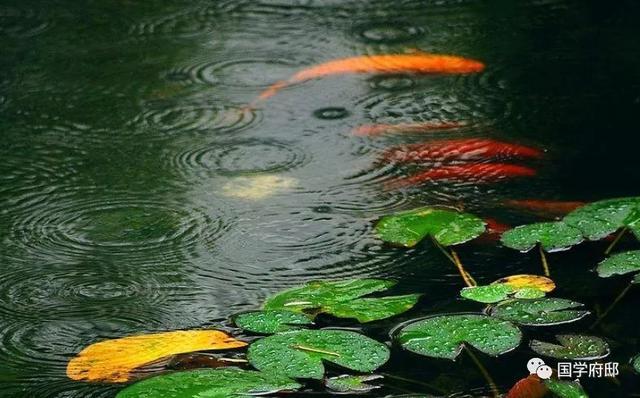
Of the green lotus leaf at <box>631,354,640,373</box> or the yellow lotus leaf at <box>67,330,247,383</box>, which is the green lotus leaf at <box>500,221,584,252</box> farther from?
the yellow lotus leaf at <box>67,330,247,383</box>

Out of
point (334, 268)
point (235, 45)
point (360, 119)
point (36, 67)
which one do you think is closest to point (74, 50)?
point (36, 67)

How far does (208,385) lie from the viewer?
1.49 meters

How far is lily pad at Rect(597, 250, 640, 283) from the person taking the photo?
1791 millimetres

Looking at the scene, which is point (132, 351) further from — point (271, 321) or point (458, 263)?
point (458, 263)

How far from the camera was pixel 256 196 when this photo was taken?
2.20 metres

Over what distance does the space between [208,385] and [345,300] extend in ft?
1.04

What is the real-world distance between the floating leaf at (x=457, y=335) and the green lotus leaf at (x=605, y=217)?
1.13 ft

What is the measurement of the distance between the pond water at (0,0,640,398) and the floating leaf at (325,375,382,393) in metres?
0.02

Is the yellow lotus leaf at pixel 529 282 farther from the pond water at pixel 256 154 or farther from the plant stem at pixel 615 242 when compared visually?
the plant stem at pixel 615 242

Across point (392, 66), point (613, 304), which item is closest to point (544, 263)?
point (613, 304)

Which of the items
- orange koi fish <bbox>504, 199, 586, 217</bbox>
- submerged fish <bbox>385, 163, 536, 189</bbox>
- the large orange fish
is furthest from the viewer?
the large orange fish

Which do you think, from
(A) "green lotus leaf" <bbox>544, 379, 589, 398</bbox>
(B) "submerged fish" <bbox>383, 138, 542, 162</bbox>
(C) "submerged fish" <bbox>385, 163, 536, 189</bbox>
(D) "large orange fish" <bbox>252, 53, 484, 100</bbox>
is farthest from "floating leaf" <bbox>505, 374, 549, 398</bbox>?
(D) "large orange fish" <bbox>252, 53, 484, 100</bbox>

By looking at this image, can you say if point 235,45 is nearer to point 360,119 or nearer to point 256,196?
point 360,119

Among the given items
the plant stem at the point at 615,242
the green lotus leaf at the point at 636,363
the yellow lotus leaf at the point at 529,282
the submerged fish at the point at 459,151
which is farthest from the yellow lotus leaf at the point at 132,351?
the submerged fish at the point at 459,151
